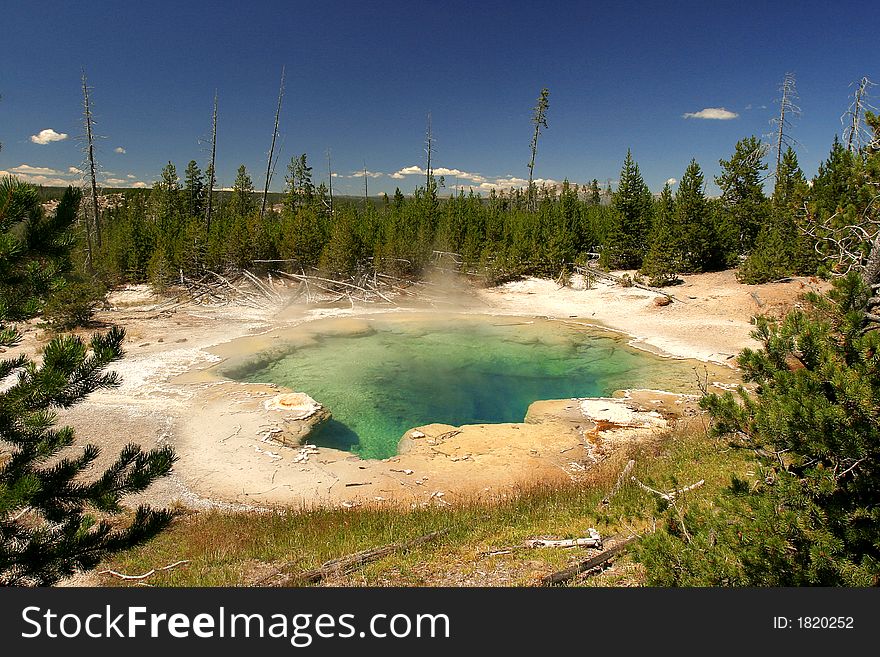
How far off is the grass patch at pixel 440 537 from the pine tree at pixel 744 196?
98.0 ft

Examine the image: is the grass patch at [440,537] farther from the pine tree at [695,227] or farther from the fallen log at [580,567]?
the pine tree at [695,227]

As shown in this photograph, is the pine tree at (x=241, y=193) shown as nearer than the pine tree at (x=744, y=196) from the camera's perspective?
No

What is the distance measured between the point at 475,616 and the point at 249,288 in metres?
28.7

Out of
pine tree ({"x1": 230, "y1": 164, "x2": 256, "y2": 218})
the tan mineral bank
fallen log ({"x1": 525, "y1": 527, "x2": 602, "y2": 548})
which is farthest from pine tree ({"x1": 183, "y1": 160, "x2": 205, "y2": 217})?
fallen log ({"x1": 525, "y1": 527, "x2": 602, "y2": 548})

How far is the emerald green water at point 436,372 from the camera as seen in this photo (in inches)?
550

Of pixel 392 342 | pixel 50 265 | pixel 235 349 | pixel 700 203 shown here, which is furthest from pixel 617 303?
pixel 50 265

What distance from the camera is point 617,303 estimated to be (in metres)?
27.4

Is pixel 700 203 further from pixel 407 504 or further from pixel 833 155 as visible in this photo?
pixel 407 504

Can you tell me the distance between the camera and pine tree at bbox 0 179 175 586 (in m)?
3.79

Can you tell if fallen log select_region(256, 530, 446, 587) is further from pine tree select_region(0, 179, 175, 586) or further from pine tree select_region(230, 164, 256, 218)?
pine tree select_region(230, 164, 256, 218)

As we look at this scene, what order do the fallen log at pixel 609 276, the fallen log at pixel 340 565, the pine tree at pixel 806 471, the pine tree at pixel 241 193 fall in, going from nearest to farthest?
the pine tree at pixel 806 471
the fallen log at pixel 340 565
the fallen log at pixel 609 276
the pine tree at pixel 241 193

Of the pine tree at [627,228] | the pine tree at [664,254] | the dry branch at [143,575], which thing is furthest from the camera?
the pine tree at [627,228]

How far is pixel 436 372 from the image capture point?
17.8m

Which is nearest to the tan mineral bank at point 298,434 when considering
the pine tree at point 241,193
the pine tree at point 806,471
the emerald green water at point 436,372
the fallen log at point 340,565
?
the emerald green water at point 436,372
